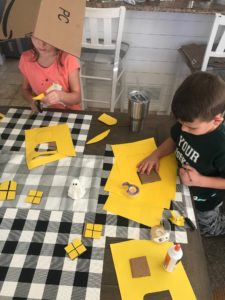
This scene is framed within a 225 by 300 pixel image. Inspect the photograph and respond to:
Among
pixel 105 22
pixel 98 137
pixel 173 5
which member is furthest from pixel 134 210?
pixel 173 5

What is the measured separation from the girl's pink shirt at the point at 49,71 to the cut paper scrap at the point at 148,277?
0.88 metres

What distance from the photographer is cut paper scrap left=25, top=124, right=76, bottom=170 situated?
3.08 feet

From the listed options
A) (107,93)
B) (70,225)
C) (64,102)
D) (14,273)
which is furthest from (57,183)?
(107,93)

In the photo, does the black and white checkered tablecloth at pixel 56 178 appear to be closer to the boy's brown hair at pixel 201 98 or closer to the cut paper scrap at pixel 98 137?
the cut paper scrap at pixel 98 137

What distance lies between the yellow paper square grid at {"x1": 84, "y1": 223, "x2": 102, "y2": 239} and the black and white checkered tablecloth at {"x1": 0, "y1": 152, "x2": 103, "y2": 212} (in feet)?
0.18

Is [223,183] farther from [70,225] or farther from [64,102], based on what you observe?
[64,102]

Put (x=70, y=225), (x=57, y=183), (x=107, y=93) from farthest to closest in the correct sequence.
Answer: (x=107, y=93) < (x=57, y=183) < (x=70, y=225)

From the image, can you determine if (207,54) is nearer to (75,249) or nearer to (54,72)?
(54,72)

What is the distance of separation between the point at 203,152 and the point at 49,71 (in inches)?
35.1

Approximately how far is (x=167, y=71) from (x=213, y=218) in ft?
5.15

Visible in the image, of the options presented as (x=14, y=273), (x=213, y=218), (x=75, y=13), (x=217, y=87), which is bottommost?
(x=213, y=218)

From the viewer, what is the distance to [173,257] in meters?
0.62

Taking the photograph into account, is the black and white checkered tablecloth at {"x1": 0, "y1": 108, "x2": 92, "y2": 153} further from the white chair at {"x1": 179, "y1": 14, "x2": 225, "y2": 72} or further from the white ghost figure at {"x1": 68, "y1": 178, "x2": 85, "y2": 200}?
the white chair at {"x1": 179, "y1": 14, "x2": 225, "y2": 72}

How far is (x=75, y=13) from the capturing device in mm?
865
